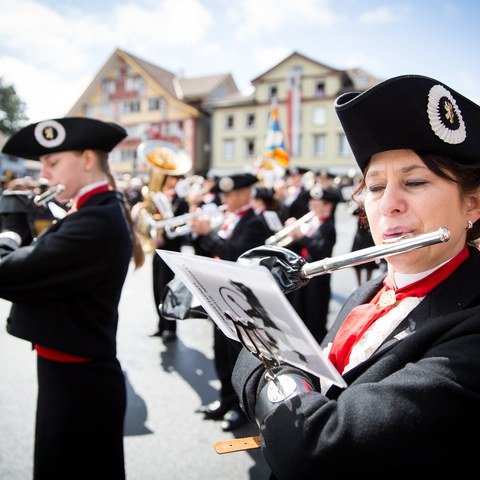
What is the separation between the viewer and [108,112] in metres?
37.9

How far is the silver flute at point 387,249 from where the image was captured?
1.04 m

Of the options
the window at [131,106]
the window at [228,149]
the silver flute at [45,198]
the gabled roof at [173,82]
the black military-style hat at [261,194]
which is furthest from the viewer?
the window at [131,106]

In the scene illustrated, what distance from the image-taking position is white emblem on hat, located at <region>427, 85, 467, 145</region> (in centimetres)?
112

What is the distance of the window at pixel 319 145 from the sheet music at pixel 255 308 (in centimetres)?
3265

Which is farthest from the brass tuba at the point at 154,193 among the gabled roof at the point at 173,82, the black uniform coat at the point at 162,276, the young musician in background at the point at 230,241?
the gabled roof at the point at 173,82

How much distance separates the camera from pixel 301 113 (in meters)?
32.8

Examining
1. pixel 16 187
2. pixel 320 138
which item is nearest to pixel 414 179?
pixel 16 187

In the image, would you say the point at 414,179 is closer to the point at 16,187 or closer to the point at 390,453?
the point at 390,453

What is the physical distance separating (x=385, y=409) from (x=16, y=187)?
8319 millimetres

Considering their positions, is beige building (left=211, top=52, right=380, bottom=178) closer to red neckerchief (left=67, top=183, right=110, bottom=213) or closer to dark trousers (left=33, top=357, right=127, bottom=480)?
red neckerchief (left=67, top=183, right=110, bottom=213)

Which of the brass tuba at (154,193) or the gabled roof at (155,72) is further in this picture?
the gabled roof at (155,72)

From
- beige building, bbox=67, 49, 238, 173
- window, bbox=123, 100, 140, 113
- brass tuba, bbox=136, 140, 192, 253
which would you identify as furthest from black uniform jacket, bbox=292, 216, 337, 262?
window, bbox=123, 100, 140, 113

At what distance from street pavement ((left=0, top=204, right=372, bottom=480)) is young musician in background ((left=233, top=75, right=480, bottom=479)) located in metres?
2.00

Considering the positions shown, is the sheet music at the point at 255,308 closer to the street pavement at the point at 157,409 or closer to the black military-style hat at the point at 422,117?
the black military-style hat at the point at 422,117
